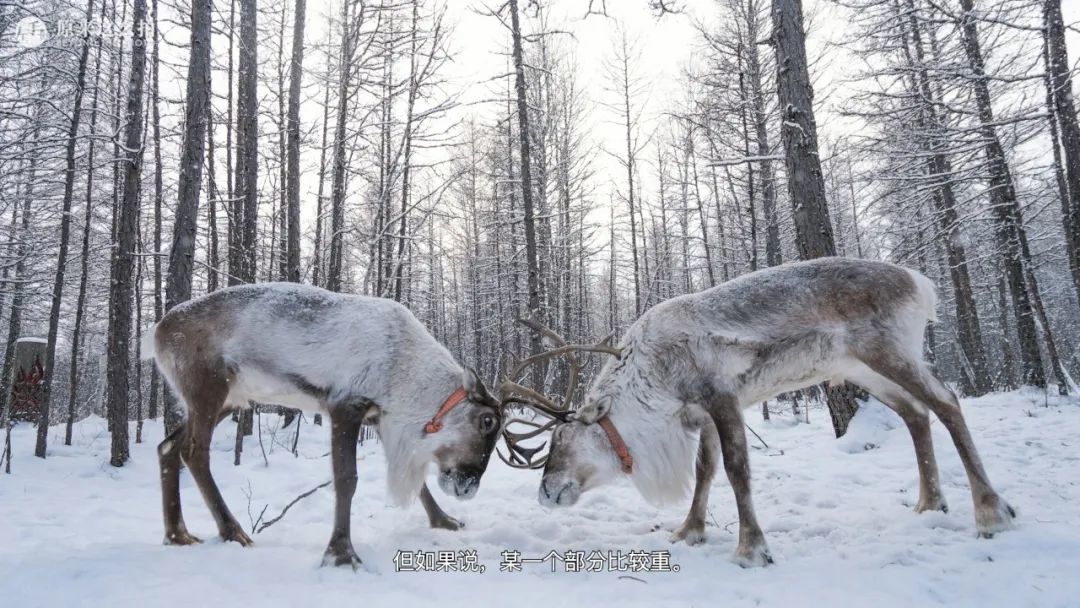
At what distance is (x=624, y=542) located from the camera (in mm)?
3475

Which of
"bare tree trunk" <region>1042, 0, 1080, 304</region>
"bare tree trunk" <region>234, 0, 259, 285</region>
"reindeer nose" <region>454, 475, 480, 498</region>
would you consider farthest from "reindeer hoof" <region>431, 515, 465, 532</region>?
"bare tree trunk" <region>1042, 0, 1080, 304</region>

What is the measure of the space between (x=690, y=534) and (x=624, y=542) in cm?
41

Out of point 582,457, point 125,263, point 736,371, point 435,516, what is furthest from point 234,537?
point 125,263

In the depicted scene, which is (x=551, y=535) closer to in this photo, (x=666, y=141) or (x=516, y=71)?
(x=516, y=71)

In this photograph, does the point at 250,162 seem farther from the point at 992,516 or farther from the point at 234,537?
the point at 992,516

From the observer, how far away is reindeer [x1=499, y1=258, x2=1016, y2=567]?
10.8 feet

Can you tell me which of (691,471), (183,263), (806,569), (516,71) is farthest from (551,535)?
(516,71)

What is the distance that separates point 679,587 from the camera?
8.67 feet

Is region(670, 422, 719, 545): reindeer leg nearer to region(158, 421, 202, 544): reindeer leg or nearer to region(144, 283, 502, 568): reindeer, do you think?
region(144, 283, 502, 568): reindeer

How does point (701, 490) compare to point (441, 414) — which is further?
point (701, 490)

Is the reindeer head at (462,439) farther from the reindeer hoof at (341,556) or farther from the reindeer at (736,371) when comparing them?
the reindeer hoof at (341,556)

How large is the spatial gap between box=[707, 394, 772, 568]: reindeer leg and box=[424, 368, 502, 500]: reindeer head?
1397 mm

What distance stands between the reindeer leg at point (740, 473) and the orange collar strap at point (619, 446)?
564 millimetres

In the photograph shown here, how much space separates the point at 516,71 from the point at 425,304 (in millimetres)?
17087
